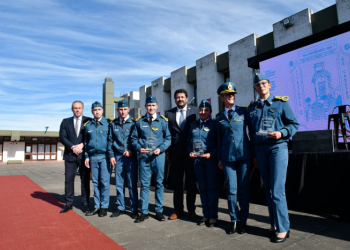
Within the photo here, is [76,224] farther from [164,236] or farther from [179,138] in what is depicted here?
[179,138]

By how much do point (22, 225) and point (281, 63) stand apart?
8.21 meters

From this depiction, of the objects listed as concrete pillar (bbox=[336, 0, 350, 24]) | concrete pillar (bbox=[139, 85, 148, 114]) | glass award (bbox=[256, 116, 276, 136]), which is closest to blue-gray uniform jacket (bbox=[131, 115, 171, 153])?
glass award (bbox=[256, 116, 276, 136])

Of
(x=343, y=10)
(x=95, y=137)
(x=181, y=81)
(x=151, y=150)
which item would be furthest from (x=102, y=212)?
(x=181, y=81)

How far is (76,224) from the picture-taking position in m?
3.68

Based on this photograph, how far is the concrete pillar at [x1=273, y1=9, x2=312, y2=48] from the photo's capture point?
34.7 ft

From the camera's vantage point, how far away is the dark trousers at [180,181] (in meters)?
3.88

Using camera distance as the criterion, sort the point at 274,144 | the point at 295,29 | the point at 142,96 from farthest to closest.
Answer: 1. the point at 142,96
2. the point at 295,29
3. the point at 274,144

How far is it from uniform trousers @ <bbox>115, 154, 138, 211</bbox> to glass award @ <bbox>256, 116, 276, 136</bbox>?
2.18 meters

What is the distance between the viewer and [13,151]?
99.2ft

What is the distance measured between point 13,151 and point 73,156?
31.7 meters

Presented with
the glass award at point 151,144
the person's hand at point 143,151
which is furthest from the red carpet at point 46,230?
the glass award at point 151,144

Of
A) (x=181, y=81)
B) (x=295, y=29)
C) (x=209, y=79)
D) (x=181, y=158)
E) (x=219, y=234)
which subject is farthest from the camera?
(x=181, y=81)

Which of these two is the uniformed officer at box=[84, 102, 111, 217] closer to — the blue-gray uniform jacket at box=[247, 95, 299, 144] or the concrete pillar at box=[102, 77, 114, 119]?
the blue-gray uniform jacket at box=[247, 95, 299, 144]

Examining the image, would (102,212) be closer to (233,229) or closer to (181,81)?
(233,229)
